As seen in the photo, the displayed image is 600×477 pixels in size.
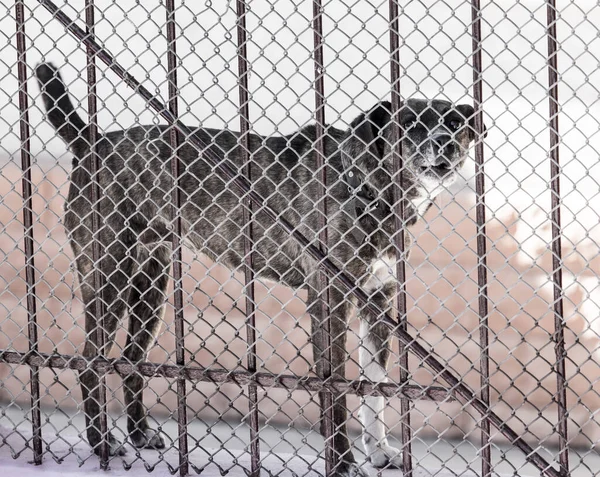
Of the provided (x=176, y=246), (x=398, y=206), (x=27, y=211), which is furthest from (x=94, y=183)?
(x=398, y=206)

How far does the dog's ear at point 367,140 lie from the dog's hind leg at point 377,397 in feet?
1.93

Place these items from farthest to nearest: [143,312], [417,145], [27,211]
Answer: [143,312], [417,145], [27,211]

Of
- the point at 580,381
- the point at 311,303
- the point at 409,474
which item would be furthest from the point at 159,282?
the point at 580,381

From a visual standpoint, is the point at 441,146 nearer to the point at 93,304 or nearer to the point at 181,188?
the point at 181,188

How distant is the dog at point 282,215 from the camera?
3279 mm

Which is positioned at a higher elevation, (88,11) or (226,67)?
(88,11)

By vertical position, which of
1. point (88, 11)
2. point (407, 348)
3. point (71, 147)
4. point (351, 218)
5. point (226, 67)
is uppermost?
point (88, 11)

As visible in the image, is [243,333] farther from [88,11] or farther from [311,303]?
[88,11]

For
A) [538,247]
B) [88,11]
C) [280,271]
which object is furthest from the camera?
[538,247]

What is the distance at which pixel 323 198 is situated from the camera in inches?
115

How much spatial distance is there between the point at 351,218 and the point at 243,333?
1.95m

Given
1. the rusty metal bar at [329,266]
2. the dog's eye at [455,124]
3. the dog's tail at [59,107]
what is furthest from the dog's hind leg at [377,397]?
the dog's tail at [59,107]

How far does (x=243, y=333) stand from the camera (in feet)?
16.6

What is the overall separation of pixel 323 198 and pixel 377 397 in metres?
1.11
